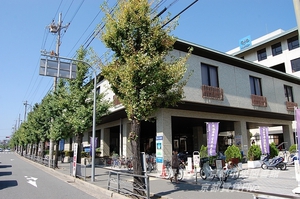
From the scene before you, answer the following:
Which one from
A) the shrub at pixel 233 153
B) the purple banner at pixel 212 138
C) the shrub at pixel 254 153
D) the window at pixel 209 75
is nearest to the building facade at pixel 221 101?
the window at pixel 209 75

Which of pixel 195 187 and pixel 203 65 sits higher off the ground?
pixel 203 65

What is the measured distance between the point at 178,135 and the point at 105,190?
71.5 ft

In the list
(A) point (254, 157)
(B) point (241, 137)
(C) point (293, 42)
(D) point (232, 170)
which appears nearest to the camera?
(D) point (232, 170)

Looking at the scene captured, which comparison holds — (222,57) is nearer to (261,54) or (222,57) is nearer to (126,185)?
(126,185)

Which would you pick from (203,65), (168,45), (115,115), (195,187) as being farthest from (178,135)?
(168,45)

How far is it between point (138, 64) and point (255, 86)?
54.5 ft

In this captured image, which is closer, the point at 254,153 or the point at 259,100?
the point at 254,153

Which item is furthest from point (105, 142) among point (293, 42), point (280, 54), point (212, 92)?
point (293, 42)

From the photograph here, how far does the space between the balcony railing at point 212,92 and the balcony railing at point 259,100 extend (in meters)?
4.24

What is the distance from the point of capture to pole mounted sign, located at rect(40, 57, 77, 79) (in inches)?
475

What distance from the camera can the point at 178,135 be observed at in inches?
1219

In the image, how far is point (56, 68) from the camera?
1258 centimetres

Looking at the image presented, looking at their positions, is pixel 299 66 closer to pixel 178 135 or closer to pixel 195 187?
pixel 178 135

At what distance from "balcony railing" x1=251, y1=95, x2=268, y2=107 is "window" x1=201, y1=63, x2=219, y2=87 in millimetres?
4243
